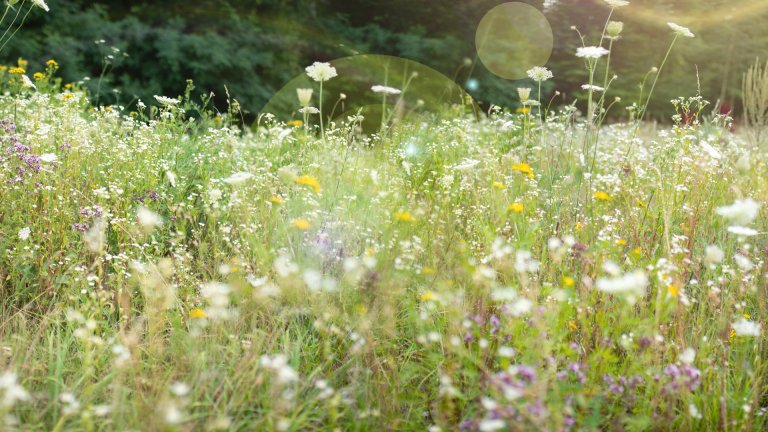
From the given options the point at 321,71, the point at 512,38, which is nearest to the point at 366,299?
the point at 321,71

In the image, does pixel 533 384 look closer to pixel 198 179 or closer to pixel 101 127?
pixel 198 179

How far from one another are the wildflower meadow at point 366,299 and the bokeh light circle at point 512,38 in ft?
19.3

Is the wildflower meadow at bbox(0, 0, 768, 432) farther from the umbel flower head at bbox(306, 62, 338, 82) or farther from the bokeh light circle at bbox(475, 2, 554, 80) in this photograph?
the bokeh light circle at bbox(475, 2, 554, 80)

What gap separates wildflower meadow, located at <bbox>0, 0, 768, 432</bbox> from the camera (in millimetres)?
1863

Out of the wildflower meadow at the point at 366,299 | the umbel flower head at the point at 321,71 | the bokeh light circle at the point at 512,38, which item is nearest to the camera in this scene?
the wildflower meadow at the point at 366,299

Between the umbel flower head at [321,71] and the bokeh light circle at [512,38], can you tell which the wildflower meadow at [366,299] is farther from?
the bokeh light circle at [512,38]

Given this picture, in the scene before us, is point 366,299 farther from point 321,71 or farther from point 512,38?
point 512,38

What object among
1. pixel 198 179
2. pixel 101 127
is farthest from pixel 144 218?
pixel 101 127

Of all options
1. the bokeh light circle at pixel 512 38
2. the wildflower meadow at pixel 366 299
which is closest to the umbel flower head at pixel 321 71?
the wildflower meadow at pixel 366 299

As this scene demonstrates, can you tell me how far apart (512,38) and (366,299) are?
8260 mm

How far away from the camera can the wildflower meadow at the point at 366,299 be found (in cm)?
186

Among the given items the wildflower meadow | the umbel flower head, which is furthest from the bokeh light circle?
the umbel flower head

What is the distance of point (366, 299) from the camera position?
217 centimetres

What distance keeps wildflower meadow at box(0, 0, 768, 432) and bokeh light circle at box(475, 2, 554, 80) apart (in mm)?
5896
